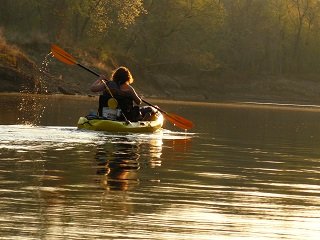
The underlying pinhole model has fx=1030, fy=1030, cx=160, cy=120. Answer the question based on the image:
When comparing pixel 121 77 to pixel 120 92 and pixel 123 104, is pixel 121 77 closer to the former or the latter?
pixel 120 92

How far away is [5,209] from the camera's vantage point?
448 inches

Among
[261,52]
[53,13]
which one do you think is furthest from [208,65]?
[53,13]

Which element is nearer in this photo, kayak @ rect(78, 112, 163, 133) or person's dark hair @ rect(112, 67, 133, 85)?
kayak @ rect(78, 112, 163, 133)

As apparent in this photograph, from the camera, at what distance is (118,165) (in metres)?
18.1

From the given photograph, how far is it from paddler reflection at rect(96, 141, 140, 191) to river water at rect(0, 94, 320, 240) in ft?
0.07

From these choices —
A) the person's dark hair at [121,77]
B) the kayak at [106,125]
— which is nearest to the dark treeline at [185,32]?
the person's dark hair at [121,77]

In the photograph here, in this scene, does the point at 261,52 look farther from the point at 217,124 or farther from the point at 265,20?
the point at 217,124

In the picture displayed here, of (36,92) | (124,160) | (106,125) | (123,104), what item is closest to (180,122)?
(123,104)

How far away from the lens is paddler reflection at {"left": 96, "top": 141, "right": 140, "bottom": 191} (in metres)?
14.9

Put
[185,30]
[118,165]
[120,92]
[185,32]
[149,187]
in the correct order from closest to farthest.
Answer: [149,187]
[118,165]
[120,92]
[185,30]
[185,32]

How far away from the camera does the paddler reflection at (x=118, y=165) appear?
1490 centimetres

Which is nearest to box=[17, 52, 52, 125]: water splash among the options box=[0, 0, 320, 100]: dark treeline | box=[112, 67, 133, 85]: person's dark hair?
box=[0, 0, 320, 100]: dark treeline

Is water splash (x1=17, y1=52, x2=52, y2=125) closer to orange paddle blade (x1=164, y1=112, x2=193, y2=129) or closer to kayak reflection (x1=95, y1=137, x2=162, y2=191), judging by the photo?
orange paddle blade (x1=164, y1=112, x2=193, y2=129)

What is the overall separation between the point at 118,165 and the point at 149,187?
353 cm
